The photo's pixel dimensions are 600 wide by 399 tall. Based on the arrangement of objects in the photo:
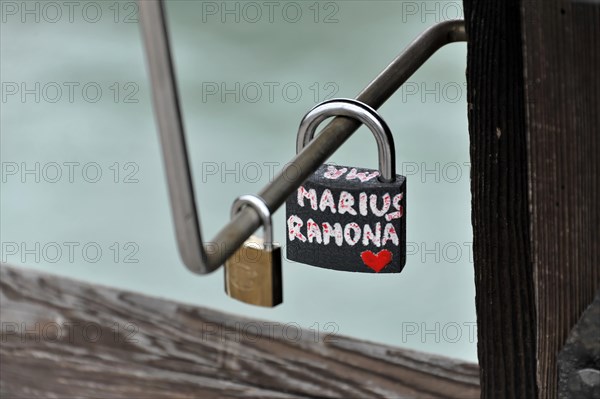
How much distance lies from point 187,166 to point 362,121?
0.28m

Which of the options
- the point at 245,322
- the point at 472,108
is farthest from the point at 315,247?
the point at 245,322

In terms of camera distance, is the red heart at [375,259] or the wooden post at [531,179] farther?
the red heart at [375,259]

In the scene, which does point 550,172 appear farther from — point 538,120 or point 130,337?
point 130,337

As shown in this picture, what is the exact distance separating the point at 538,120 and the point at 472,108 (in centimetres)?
8

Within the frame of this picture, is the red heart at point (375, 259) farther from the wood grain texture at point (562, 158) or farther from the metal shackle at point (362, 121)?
the wood grain texture at point (562, 158)

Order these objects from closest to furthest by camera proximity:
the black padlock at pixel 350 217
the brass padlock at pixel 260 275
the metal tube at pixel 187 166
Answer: the metal tube at pixel 187 166
the brass padlock at pixel 260 275
the black padlock at pixel 350 217

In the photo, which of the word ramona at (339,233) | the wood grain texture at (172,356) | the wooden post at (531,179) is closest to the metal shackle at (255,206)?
the wooden post at (531,179)

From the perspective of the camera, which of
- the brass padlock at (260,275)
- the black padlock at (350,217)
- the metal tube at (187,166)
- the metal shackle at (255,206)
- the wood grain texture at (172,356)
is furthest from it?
the wood grain texture at (172,356)

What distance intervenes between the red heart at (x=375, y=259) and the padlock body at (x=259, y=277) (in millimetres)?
174

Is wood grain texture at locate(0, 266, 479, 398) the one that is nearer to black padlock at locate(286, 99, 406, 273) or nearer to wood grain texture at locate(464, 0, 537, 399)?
black padlock at locate(286, 99, 406, 273)

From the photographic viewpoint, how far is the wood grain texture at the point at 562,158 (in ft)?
2.23

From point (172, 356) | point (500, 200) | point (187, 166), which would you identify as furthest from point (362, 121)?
point (172, 356)

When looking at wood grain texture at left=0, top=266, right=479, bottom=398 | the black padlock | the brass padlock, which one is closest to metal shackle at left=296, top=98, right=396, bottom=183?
the black padlock

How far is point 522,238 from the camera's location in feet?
2.61
